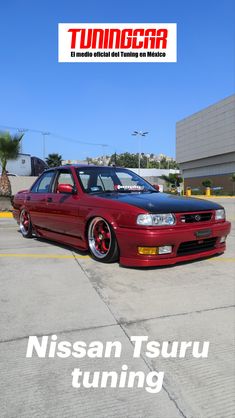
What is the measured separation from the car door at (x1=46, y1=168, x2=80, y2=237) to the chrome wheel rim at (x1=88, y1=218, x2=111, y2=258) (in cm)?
31

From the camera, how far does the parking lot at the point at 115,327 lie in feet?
6.57

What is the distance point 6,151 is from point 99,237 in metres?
10.8

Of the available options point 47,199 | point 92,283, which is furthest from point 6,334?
point 47,199

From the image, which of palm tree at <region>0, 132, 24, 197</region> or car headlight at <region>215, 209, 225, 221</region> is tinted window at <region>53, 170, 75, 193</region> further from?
palm tree at <region>0, 132, 24, 197</region>

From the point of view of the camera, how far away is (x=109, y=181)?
5707 mm

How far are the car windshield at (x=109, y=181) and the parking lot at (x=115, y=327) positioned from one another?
108 centimetres

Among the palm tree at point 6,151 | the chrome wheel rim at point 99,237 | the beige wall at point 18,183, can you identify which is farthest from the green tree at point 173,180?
the chrome wheel rim at point 99,237

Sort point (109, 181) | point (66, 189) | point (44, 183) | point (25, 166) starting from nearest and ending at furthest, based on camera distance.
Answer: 1. point (66, 189)
2. point (109, 181)
3. point (44, 183)
4. point (25, 166)

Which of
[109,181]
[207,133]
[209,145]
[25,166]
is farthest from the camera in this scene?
[207,133]

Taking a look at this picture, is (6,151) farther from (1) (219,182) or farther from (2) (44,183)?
(1) (219,182)

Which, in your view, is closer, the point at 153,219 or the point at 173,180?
the point at 153,219

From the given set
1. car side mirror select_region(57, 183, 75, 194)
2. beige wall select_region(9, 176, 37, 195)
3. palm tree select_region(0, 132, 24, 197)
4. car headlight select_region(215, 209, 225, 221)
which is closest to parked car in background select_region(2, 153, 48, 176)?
beige wall select_region(9, 176, 37, 195)

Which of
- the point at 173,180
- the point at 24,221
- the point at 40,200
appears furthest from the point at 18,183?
the point at 173,180

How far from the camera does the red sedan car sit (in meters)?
4.26
